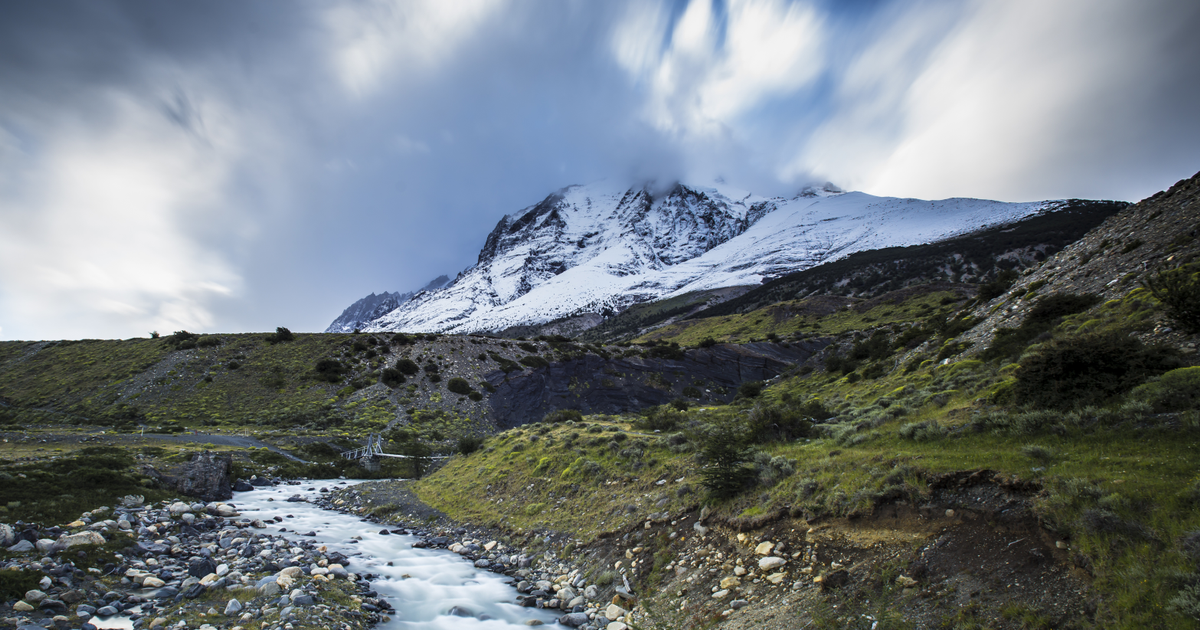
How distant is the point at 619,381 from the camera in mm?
49562

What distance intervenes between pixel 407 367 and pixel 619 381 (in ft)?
75.7

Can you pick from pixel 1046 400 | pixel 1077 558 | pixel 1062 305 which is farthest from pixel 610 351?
pixel 1077 558

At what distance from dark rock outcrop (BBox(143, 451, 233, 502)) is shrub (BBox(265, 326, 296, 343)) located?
3865cm

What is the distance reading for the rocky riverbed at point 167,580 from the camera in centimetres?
712

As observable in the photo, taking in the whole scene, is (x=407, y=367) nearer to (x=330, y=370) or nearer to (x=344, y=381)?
(x=344, y=381)

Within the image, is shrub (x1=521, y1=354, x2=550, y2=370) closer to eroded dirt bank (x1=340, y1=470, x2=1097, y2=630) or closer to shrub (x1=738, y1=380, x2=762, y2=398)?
shrub (x1=738, y1=380, x2=762, y2=398)

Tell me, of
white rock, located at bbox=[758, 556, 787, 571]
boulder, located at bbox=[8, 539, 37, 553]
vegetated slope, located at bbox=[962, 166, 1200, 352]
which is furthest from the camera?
vegetated slope, located at bbox=[962, 166, 1200, 352]

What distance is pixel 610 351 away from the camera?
56.2 m

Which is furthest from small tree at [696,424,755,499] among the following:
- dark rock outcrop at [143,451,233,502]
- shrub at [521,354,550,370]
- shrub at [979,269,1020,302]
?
shrub at [521,354,550,370]

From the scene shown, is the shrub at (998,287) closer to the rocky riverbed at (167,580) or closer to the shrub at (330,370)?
the rocky riverbed at (167,580)

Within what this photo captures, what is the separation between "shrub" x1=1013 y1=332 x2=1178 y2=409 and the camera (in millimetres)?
8969

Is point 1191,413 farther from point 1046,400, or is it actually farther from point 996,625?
point 996,625

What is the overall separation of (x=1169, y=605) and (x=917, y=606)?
2.23 meters

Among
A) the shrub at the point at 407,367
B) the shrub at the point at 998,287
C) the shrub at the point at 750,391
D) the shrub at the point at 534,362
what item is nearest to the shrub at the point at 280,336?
the shrub at the point at 407,367
